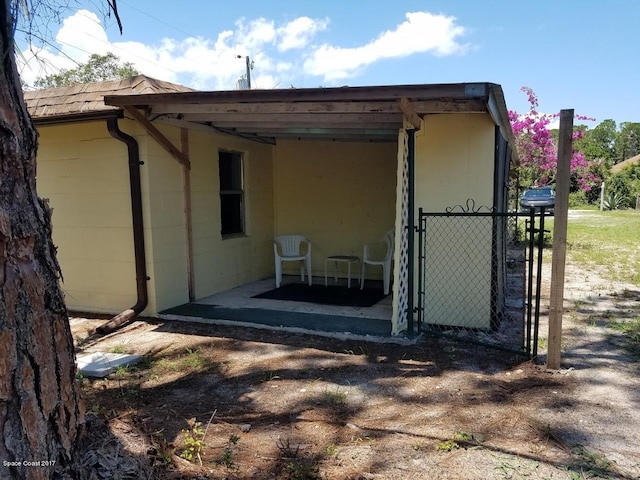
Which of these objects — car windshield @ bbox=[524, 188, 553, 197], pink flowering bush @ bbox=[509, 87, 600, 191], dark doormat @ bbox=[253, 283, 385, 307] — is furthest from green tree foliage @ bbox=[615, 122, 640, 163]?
dark doormat @ bbox=[253, 283, 385, 307]

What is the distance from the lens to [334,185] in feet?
25.8

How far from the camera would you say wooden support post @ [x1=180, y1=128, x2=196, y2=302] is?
5.79 m

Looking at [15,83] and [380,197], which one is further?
[380,197]

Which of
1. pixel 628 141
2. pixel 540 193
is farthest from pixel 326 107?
pixel 628 141

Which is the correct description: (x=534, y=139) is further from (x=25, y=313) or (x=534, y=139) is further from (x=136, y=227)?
(x=25, y=313)

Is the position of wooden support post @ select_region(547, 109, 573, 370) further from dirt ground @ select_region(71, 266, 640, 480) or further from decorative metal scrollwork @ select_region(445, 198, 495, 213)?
decorative metal scrollwork @ select_region(445, 198, 495, 213)

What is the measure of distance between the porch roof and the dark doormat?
2227 mm

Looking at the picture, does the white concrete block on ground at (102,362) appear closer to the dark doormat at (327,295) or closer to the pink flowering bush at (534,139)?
the dark doormat at (327,295)

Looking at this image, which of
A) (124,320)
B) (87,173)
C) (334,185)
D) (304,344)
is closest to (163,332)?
(124,320)

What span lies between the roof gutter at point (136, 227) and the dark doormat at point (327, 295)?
5.27 feet

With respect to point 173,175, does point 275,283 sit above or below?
below

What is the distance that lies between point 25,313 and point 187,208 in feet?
14.0

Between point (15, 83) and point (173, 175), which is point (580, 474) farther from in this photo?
point (173, 175)

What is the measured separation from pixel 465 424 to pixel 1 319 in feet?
8.17
